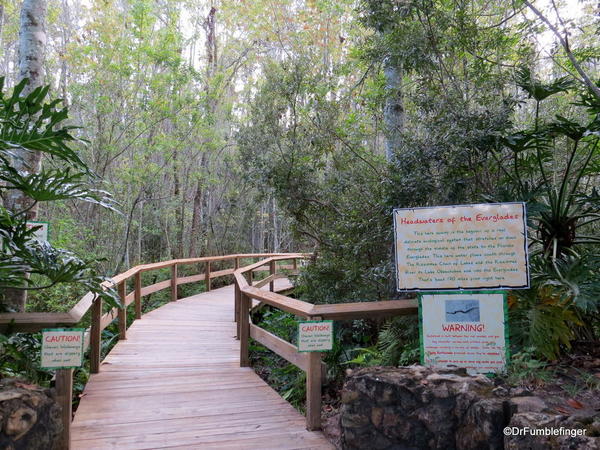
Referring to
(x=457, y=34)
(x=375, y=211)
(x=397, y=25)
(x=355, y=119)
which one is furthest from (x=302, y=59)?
A: (x=375, y=211)

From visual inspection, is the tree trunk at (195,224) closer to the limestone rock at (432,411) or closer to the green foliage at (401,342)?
the green foliage at (401,342)

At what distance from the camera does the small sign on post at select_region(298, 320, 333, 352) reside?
3109 mm

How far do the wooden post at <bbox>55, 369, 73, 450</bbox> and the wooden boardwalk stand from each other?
12cm

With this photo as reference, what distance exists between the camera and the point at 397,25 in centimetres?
558

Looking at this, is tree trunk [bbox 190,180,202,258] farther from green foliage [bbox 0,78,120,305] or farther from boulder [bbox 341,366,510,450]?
boulder [bbox 341,366,510,450]

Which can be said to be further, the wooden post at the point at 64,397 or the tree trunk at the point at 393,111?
the tree trunk at the point at 393,111

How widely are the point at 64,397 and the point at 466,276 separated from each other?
9.00ft

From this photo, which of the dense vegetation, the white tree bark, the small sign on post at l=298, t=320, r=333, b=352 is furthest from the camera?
the white tree bark

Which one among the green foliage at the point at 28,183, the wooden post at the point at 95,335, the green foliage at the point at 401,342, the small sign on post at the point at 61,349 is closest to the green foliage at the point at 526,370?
the green foliage at the point at 401,342

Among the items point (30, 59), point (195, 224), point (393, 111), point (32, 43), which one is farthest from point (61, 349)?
point (195, 224)

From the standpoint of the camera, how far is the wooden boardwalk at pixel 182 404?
3.00 metres

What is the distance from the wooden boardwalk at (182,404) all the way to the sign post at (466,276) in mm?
1074

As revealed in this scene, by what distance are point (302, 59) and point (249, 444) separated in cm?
572

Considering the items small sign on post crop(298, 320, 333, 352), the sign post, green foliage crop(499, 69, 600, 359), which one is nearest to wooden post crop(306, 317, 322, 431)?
small sign on post crop(298, 320, 333, 352)
